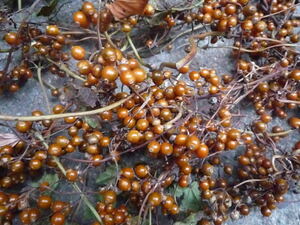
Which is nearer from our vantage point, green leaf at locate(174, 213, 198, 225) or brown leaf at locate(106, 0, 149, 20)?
brown leaf at locate(106, 0, 149, 20)

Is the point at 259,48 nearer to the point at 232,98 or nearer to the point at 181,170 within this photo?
the point at 232,98

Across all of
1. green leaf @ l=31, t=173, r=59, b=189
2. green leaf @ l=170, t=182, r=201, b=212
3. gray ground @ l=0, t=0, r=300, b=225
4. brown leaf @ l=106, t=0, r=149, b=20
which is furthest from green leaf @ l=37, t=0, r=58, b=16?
green leaf @ l=170, t=182, r=201, b=212

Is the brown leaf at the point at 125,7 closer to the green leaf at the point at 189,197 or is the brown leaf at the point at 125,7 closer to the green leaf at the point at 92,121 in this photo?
the green leaf at the point at 92,121

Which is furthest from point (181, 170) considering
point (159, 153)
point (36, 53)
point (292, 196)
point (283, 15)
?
point (283, 15)

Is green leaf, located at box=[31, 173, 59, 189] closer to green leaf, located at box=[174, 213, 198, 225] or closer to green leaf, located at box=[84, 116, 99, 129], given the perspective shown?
green leaf, located at box=[84, 116, 99, 129]

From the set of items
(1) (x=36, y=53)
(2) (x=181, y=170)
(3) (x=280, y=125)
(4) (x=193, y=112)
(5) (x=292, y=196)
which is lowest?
(5) (x=292, y=196)

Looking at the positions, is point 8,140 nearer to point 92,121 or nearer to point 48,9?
point 92,121
